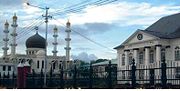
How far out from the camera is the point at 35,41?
69.5 m

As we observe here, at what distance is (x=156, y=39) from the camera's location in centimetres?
4031

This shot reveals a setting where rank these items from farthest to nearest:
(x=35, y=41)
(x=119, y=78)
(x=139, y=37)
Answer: (x=35, y=41)
(x=139, y=37)
(x=119, y=78)

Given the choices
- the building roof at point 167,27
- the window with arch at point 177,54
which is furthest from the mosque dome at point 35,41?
the window with arch at point 177,54

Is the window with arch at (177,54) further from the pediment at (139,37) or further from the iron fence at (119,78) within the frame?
the iron fence at (119,78)

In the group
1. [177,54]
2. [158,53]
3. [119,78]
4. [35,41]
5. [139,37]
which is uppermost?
[35,41]

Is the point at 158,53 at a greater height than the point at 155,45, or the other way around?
the point at 155,45

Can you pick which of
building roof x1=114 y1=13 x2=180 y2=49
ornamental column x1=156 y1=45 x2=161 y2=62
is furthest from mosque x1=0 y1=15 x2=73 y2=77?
ornamental column x1=156 y1=45 x2=161 y2=62

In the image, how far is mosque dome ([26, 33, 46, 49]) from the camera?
68438 millimetres

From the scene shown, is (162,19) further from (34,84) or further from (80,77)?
(80,77)

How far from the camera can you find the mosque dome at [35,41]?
68438 millimetres

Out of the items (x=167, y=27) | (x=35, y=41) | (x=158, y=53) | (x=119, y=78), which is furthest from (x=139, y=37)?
(x=35, y=41)

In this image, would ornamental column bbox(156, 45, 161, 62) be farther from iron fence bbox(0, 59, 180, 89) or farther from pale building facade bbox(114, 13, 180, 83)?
iron fence bbox(0, 59, 180, 89)

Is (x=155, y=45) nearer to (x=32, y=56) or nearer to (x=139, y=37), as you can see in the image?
(x=139, y=37)

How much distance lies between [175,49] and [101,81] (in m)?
24.7
